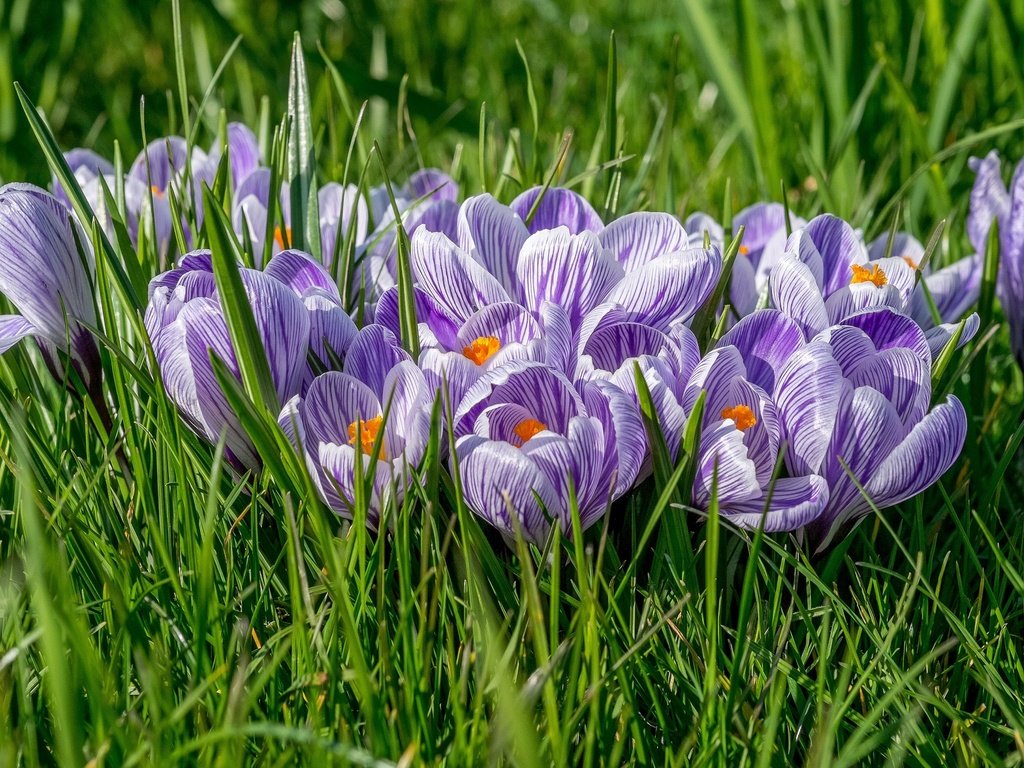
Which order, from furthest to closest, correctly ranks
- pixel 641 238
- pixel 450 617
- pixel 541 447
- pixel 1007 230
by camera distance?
pixel 1007 230
pixel 641 238
pixel 450 617
pixel 541 447

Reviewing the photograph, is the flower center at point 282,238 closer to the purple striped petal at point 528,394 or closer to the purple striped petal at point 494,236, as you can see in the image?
the purple striped petal at point 494,236

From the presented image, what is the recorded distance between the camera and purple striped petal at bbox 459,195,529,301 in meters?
0.88

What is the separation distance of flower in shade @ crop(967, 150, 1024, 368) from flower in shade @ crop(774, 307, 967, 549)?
0.39 m

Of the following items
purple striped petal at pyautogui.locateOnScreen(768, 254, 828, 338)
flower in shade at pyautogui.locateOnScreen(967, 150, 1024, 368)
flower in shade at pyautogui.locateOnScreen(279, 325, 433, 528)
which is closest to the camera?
flower in shade at pyautogui.locateOnScreen(279, 325, 433, 528)

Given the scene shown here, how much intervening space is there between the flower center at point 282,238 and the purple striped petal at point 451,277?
0.67 ft

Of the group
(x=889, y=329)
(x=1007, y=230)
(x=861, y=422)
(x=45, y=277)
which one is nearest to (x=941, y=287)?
(x=1007, y=230)

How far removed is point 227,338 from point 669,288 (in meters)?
0.34

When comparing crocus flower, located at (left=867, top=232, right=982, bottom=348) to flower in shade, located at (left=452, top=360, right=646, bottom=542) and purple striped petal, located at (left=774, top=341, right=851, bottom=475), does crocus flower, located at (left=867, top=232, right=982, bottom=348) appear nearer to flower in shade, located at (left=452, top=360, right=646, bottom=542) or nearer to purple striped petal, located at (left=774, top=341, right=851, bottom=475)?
purple striped petal, located at (left=774, top=341, right=851, bottom=475)

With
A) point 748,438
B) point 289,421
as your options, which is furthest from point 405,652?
point 748,438

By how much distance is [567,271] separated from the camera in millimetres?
866

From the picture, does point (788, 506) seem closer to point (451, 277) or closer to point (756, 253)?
point (451, 277)

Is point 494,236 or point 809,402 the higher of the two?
point 494,236

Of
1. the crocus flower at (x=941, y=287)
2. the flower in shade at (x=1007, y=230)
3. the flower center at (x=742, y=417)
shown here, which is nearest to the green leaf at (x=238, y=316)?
the flower center at (x=742, y=417)

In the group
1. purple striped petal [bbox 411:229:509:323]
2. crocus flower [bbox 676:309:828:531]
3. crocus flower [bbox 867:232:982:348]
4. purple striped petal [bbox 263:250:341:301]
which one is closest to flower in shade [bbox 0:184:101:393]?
purple striped petal [bbox 263:250:341:301]
